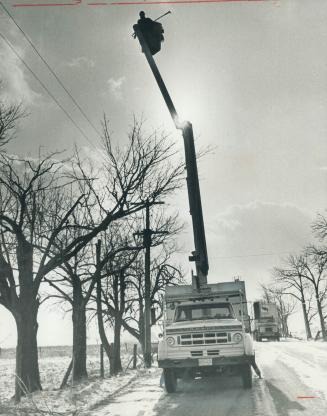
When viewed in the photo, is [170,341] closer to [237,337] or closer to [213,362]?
[213,362]

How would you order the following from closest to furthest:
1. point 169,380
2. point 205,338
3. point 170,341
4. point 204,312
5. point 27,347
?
1. point 169,380
2. point 205,338
3. point 170,341
4. point 204,312
5. point 27,347

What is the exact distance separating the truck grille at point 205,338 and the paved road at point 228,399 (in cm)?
118

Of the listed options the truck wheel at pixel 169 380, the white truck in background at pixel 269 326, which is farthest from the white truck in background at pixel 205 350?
the white truck in background at pixel 269 326

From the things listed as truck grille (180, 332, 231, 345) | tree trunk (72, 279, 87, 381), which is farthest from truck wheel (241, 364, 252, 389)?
tree trunk (72, 279, 87, 381)

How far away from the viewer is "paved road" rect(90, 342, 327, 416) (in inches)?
295

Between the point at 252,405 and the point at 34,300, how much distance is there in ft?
22.9

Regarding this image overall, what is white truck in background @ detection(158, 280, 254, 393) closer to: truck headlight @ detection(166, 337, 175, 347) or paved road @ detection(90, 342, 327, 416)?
truck headlight @ detection(166, 337, 175, 347)

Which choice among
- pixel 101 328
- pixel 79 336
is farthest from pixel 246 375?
pixel 101 328

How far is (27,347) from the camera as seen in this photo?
11633 mm

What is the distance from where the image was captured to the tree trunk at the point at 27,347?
11.1m

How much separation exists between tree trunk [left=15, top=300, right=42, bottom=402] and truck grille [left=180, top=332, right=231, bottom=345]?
4579 millimetres

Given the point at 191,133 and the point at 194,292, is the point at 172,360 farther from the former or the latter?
the point at 191,133

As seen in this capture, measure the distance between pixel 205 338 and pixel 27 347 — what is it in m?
5.33

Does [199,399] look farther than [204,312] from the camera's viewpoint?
No
